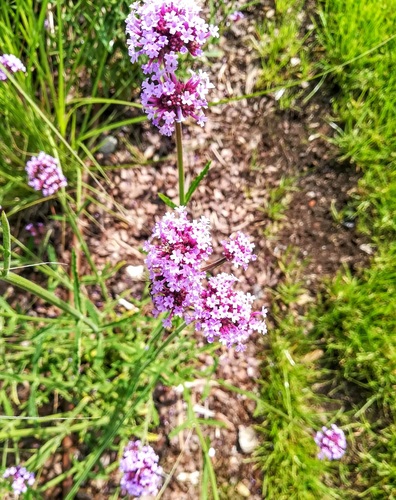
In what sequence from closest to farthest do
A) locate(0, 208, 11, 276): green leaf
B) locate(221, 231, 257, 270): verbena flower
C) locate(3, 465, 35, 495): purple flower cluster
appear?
locate(0, 208, 11, 276): green leaf < locate(221, 231, 257, 270): verbena flower < locate(3, 465, 35, 495): purple flower cluster

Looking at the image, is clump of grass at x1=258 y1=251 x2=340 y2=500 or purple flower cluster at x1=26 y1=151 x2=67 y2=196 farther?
clump of grass at x1=258 y1=251 x2=340 y2=500

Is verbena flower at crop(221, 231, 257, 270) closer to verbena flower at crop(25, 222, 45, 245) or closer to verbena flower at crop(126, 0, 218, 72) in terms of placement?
verbena flower at crop(126, 0, 218, 72)

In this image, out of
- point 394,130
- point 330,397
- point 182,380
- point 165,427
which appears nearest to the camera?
point 182,380

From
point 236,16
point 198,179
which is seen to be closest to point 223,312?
point 198,179

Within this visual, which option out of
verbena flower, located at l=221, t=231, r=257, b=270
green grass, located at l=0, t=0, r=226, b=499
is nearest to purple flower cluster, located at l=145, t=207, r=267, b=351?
verbena flower, located at l=221, t=231, r=257, b=270

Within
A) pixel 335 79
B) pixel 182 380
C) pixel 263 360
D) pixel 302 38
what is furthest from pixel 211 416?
pixel 302 38

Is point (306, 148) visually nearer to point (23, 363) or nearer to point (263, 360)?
point (263, 360)

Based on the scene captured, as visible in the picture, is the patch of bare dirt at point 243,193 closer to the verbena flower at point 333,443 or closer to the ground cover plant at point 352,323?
the ground cover plant at point 352,323
